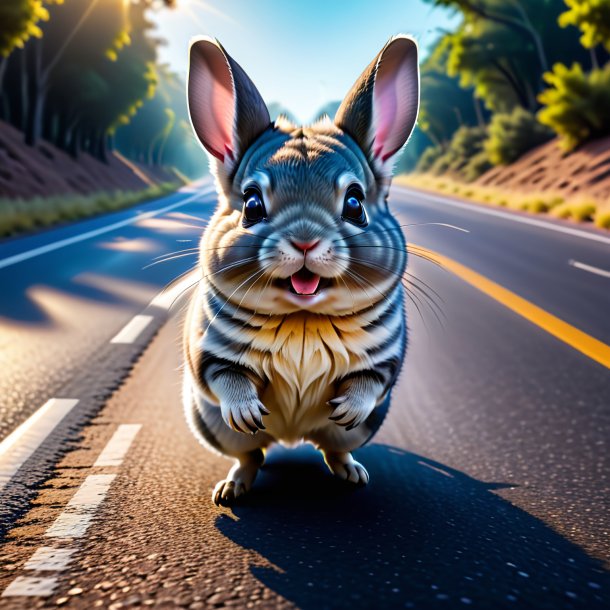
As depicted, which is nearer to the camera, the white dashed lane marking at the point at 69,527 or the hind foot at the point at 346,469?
the white dashed lane marking at the point at 69,527

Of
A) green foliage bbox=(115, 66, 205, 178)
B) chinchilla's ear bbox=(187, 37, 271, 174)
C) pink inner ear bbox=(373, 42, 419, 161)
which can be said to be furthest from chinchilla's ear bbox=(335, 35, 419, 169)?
green foliage bbox=(115, 66, 205, 178)

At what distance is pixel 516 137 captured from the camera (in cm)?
4234

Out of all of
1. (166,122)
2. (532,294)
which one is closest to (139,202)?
(532,294)

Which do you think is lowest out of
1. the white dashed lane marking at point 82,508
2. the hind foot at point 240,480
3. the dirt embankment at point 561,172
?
the white dashed lane marking at point 82,508

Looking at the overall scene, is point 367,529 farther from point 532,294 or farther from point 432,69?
point 432,69

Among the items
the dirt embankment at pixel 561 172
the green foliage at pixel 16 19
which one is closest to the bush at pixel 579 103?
the dirt embankment at pixel 561 172

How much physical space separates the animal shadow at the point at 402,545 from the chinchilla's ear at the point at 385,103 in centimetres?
126

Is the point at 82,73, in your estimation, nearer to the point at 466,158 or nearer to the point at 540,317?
the point at 466,158

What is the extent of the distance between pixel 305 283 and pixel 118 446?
2367 millimetres

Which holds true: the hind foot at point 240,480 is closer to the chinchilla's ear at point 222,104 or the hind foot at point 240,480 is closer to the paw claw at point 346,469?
the paw claw at point 346,469

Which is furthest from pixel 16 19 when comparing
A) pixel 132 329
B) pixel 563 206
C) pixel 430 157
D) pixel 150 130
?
pixel 430 157

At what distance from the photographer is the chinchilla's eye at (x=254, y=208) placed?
2.17 meters

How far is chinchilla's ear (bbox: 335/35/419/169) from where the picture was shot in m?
2.16

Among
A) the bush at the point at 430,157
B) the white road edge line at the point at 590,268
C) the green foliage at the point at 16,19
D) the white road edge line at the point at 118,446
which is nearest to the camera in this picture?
the white road edge line at the point at 118,446
